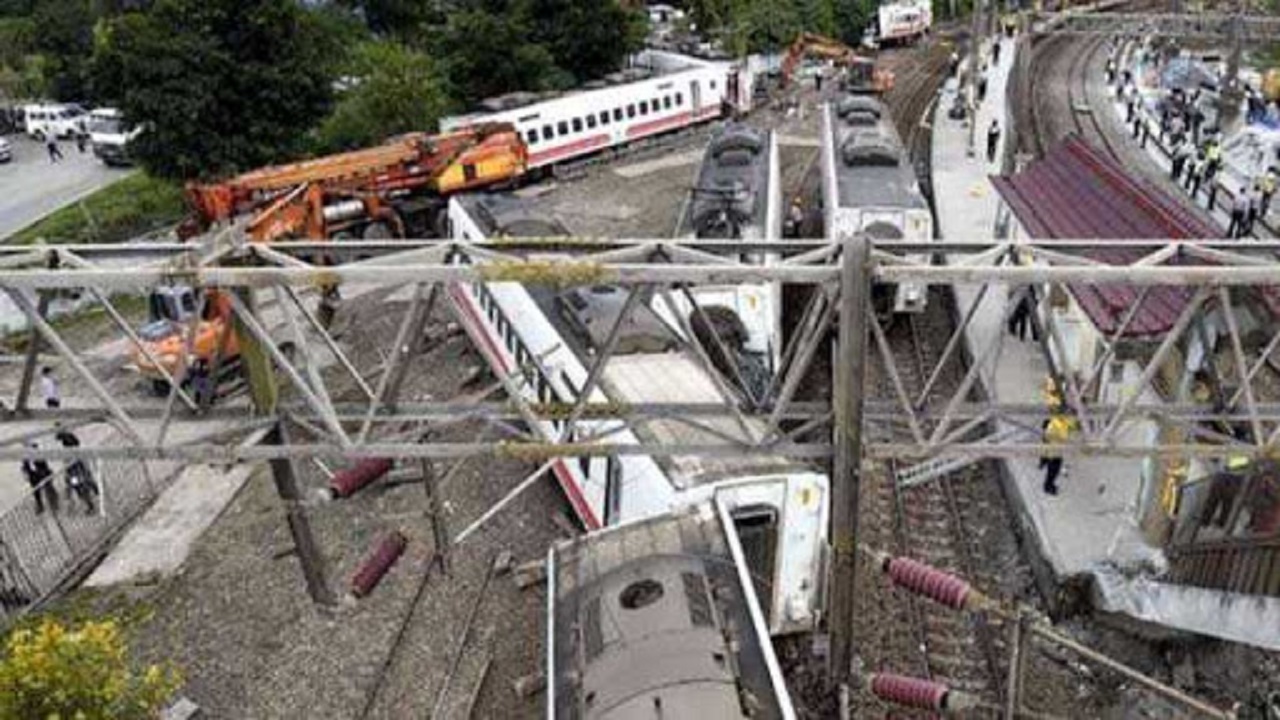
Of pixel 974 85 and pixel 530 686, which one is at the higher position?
pixel 974 85

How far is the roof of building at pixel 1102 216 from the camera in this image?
51.5 feet

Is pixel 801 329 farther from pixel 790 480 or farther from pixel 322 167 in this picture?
pixel 322 167

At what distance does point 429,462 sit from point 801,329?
617 cm

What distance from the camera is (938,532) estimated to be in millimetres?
17812

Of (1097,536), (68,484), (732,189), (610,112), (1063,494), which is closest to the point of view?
(1097,536)

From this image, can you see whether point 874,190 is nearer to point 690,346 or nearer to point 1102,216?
point 1102,216

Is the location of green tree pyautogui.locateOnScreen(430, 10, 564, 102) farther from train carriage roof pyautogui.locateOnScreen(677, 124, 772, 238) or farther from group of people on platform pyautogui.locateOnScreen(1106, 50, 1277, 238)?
group of people on platform pyautogui.locateOnScreen(1106, 50, 1277, 238)

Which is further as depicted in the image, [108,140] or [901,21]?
[901,21]

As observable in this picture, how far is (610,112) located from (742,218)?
1823 centimetres

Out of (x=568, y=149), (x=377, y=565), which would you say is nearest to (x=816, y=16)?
(x=568, y=149)

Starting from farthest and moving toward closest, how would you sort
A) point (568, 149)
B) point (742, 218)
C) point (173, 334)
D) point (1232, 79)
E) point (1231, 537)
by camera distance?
point (1232, 79) < point (568, 149) < point (173, 334) < point (742, 218) < point (1231, 537)

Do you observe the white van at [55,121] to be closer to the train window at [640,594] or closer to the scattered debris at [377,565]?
the scattered debris at [377,565]

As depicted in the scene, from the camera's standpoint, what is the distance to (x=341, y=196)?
29203 mm

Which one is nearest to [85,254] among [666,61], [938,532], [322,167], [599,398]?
[599,398]
